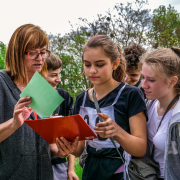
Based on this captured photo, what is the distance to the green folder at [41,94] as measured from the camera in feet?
5.03

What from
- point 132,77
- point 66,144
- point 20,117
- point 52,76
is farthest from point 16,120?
point 132,77

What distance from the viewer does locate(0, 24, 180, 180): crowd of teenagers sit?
1.69m

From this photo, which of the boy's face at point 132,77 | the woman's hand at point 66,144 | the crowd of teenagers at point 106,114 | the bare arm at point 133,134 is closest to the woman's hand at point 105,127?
the bare arm at point 133,134

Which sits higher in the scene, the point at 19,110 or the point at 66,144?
the point at 19,110

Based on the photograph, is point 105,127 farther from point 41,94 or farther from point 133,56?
point 133,56

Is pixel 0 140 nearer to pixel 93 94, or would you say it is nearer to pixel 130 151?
pixel 93 94

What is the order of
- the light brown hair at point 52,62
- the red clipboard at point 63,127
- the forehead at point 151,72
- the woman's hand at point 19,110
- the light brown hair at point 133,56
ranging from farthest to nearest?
the light brown hair at point 133,56 < the light brown hair at point 52,62 < the forehead at point 151,72 < the woman's hand at point 19,110 < the red clipboard at point 63,127

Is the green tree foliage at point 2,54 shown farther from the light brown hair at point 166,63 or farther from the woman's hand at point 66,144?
the light brown hair at point 166,63

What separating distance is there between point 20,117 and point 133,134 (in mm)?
865

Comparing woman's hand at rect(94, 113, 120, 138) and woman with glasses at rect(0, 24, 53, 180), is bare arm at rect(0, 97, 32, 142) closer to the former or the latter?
woman with glasses at rect(0, 24, 53, 180)

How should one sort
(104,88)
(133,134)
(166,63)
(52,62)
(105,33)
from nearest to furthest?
(133,134), (166,63), (104,88), (52,62), (105,33)

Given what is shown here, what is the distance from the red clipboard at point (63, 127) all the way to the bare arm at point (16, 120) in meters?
0.14

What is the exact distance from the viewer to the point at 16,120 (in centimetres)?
163

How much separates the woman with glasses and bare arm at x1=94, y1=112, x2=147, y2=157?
64 centimetres
